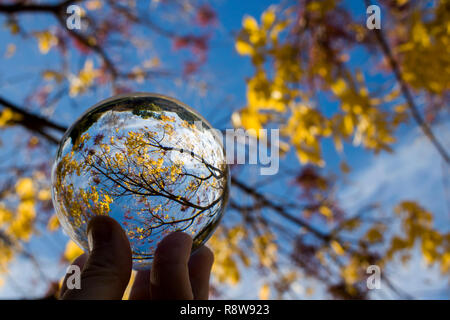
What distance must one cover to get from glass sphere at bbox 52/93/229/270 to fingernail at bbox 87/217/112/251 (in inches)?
1.3

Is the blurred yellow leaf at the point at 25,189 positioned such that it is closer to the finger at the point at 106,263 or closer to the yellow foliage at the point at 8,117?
the yellow foliage at the point at 8,117

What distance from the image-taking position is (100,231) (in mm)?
631

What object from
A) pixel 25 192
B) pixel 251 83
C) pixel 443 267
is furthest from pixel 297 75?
pixel 25 192

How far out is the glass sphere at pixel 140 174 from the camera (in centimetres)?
65

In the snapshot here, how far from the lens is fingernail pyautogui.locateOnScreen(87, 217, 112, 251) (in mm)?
627

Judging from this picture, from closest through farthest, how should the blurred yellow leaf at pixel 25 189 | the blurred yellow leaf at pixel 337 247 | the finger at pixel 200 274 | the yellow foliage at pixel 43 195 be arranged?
1. the finger at pixel 200 274
2. the blurred yellow leaf at pixel 337 247
3. the blurred yellow leaf at pixel 25 189
4. the yellow foliage at pixel 43 195

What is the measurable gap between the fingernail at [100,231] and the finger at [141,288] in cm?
36

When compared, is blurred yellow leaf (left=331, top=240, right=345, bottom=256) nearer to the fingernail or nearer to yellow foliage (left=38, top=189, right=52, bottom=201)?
the fingernail

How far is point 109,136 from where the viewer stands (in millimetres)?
680

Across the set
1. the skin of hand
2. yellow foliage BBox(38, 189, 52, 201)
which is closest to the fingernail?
the skin of hand

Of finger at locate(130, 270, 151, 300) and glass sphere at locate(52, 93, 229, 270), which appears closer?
glass sphere at locate(52, 93, 229, 270)

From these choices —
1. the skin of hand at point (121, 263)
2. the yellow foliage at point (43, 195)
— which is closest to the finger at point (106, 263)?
the skin of hand at point (121, 263)

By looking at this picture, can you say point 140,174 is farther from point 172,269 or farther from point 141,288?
point 141,288
